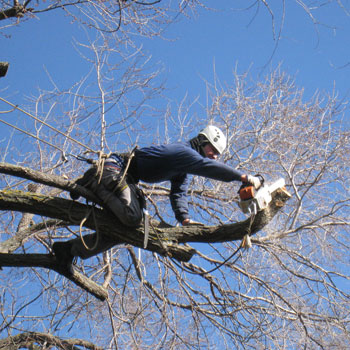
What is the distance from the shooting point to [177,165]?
16.9ft

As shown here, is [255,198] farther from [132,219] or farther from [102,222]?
[102,222]

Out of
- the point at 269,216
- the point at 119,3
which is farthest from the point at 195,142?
the point at 119,3

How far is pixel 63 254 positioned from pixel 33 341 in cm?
195

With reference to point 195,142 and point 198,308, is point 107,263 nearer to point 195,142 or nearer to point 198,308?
point 198,308

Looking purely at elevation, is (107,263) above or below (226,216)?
below

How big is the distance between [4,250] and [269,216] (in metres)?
3.18

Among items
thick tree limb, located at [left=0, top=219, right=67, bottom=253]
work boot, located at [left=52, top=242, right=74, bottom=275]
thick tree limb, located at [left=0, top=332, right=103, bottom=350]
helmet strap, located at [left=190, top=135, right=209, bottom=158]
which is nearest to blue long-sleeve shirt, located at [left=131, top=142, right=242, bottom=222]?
helmet strap, located at [left=190, top=135, right=209, bottom=158]

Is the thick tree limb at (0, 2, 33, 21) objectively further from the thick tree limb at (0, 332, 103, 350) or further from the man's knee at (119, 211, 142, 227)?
the thick tree limb at (0, 332, 103, 350)

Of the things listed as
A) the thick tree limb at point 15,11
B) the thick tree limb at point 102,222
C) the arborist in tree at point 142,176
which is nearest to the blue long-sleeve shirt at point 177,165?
the arborist in tree at point 142,176

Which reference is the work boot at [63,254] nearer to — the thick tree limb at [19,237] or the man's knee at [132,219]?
the thick tree limb at [19,237]

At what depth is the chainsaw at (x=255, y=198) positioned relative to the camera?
470cm

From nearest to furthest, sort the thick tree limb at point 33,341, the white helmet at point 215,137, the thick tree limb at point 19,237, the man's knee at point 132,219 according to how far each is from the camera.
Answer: the man's knee at point 132,219
the white helmet at point 215,137
the thick tree limb at point 19,237
the thick tree limb at point 33,341

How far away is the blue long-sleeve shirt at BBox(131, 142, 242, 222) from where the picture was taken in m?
4.95

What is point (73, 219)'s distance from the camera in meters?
5.10
